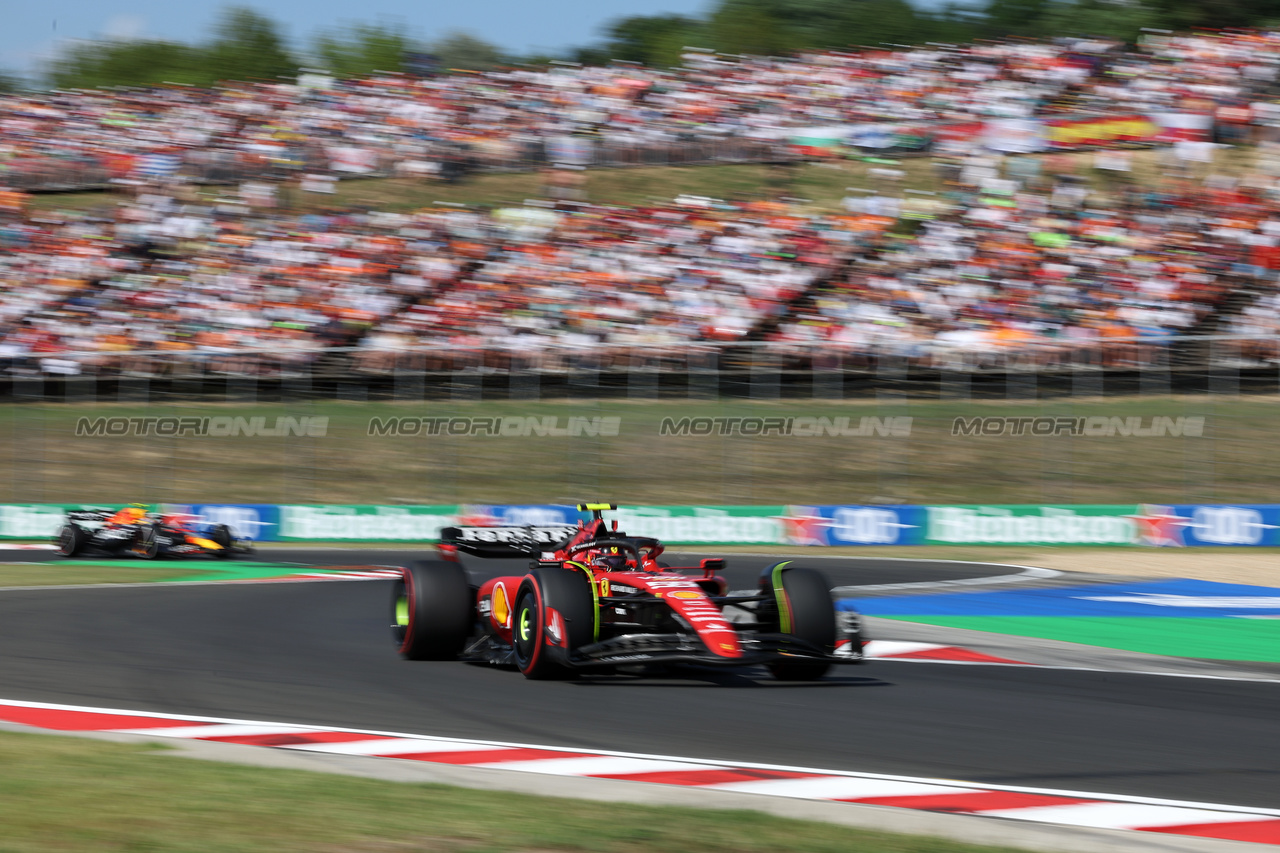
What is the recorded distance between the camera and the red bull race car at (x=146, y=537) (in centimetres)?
1811

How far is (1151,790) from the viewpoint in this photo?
5.33m

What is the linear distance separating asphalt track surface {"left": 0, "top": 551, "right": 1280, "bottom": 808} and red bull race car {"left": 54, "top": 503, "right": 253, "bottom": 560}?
7571 millimetres

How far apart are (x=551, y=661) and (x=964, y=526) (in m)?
12.7

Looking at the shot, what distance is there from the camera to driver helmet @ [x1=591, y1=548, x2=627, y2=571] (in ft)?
27.6

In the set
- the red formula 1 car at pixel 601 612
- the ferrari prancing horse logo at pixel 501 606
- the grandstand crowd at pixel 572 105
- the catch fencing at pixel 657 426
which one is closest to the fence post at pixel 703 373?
the catch fencing at pixel 657 426

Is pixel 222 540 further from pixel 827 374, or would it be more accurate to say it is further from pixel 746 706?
pixel 746 706

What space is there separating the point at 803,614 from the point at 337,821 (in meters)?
4.20

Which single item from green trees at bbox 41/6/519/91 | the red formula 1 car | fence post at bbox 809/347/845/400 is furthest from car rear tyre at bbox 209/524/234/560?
green trees at bbox 41/6/519/91

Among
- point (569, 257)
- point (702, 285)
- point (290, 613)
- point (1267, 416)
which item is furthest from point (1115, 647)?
point (569, 257)

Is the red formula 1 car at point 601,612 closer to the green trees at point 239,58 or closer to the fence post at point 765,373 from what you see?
the fence post at point 765,373

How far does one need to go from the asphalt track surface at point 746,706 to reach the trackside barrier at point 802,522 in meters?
9.00

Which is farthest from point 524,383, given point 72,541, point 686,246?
point 72,541

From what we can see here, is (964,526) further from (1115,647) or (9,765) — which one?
(9,765)

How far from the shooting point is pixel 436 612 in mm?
8750
